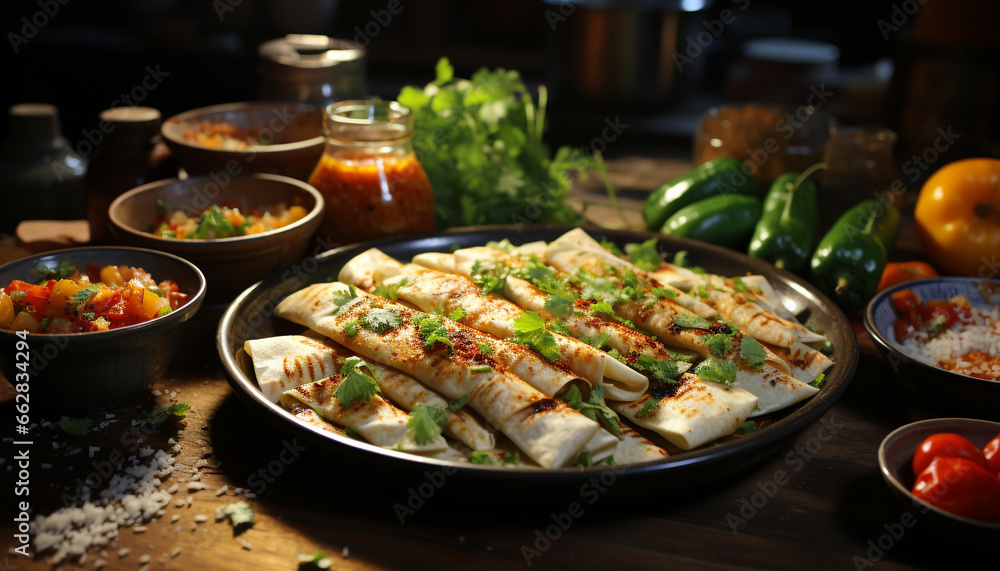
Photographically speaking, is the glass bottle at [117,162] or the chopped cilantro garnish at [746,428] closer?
the chopped cilantro garnish at [746,428]

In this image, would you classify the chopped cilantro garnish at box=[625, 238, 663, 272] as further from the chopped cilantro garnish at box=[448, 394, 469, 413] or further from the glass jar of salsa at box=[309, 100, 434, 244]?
the chopped cilantro garnish at box=[448, 394, 469, 413]

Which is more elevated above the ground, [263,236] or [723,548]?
[263,236]

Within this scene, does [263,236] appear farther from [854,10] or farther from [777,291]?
[854,10]

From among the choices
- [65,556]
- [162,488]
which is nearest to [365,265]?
[162,488]

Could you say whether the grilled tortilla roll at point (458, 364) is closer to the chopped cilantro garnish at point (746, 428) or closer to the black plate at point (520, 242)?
the black plate at point (520, 242)

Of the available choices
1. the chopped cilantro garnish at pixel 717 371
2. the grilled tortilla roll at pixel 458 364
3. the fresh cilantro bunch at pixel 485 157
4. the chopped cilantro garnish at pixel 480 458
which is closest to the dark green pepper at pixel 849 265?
the chopped cilantro garnish at pixel 717 371
